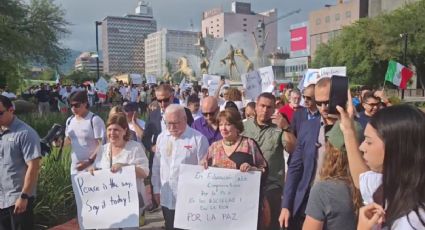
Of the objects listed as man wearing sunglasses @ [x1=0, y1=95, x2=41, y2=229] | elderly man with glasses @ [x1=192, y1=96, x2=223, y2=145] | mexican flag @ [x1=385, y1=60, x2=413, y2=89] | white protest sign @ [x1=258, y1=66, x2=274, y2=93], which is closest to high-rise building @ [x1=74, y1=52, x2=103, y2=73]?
mexican flag @ [x1=385, y1=60, x2=413, y2=89]

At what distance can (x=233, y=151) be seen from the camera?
4.16m

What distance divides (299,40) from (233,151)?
135357 millimetres

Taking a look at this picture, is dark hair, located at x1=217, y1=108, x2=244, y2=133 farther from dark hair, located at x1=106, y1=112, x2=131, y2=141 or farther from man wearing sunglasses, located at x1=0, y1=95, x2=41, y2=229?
man wearing sunglasses, located at x1=0, y1=95, x2=41, y2=229

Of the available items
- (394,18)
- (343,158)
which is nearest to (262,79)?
(343,158)

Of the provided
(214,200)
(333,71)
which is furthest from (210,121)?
(333,71)

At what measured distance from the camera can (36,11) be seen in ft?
104

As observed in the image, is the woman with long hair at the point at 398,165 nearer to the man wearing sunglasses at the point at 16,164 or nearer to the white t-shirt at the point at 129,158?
the white t-shirt at the point at 129,158

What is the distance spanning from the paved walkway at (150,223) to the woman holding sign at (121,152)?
178cm

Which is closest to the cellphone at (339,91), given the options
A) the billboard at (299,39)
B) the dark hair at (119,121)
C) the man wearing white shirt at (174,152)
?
the man wearing white shirt at (174,152)

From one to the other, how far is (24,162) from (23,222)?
0.56m

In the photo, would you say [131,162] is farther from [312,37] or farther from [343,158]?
[312,37]

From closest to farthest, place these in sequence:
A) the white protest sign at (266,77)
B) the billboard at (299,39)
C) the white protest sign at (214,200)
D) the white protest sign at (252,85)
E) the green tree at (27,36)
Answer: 1. the white protest sign at (214,200)
2. the white protest sign at (252,85)
3. the white protest sign at (266,77)
4. the green tree at (27,36)
5. the billboard at (299,39)

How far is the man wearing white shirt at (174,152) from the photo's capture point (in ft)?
14.4

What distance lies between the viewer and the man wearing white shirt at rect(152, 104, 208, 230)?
4398mm
